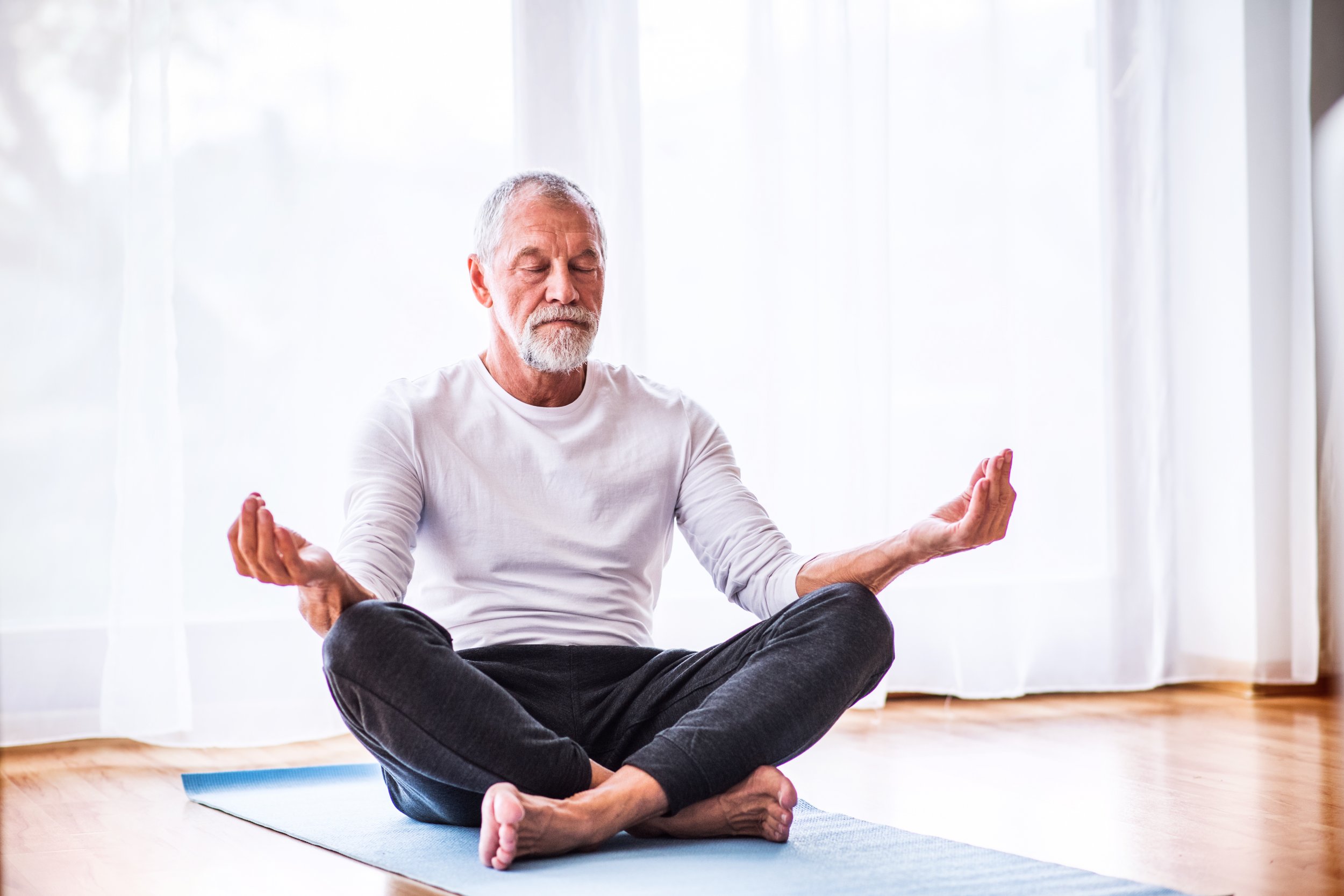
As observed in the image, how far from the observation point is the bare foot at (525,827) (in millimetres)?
1383

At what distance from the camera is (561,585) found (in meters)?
1.80

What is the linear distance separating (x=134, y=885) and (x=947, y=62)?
7.93 feet

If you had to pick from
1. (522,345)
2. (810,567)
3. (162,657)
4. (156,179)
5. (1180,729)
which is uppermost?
(156,179)

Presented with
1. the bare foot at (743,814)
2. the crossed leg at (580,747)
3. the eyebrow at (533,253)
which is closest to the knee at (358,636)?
the crossed leg at (580,747)

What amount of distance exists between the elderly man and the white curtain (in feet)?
2.66

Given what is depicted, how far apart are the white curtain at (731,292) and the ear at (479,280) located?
733mm

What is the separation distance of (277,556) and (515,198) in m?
0.75

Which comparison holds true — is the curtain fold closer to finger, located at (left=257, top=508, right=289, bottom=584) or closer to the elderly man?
the elderly man

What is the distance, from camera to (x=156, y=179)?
2510mm

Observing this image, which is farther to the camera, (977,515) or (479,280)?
(479,280)

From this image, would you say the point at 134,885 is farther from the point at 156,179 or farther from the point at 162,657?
the point at 156,179

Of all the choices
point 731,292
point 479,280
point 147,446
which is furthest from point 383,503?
point 731,292

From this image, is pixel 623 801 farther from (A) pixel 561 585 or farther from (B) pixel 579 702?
(A) pixel 561 585

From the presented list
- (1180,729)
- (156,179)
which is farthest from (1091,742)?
(156,179)
